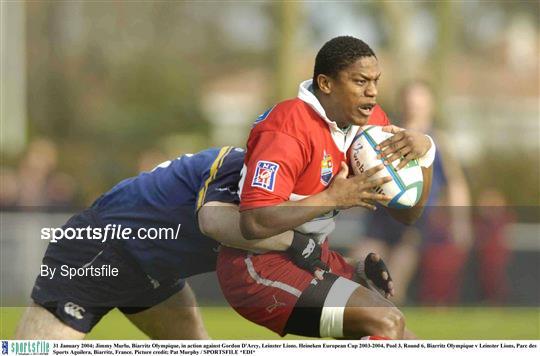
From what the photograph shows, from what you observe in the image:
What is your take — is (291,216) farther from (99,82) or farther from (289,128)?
(99,82)

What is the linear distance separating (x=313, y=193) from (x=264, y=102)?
15162 mm

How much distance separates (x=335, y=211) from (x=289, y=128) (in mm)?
495

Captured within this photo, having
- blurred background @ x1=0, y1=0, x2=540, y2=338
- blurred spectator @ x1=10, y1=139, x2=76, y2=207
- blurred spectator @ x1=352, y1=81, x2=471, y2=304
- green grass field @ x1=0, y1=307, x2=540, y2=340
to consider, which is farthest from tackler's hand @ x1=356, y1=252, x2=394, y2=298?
blurred spectator @ x1=10, y1=139, x2=76, y2=207

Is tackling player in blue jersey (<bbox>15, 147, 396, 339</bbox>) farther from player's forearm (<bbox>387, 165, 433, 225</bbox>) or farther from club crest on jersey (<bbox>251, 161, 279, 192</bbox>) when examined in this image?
club crest on jersey (<bbox>251, 161, 279, 192</bbox>)

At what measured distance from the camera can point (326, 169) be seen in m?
4.38

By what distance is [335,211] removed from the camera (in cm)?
458

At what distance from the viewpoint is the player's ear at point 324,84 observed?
4.41 metres

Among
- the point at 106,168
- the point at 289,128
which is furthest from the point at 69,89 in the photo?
the point at 289,128

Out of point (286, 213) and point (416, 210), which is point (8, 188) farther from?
point (286, 213)

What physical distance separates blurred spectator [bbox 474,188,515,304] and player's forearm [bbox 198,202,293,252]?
501 cm

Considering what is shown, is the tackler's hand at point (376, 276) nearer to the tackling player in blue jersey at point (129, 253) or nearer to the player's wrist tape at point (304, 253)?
the tackling player in blue jersey at point (129, 253)

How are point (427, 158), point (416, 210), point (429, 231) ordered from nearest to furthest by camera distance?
point (427, 158), point (416, 210), point (429, 231)

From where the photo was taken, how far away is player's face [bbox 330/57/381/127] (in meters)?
4.36

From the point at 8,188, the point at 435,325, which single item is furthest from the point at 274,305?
the point at 8,188
